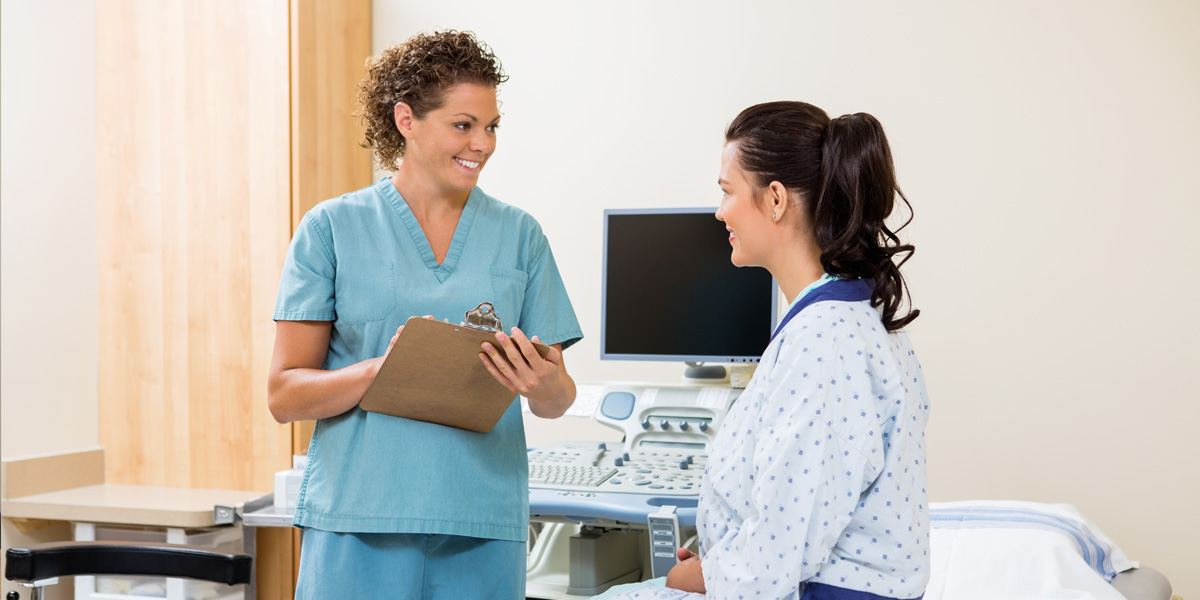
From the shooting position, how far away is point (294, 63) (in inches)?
107

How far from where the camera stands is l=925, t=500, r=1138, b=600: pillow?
168 cm

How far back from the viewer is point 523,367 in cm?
123

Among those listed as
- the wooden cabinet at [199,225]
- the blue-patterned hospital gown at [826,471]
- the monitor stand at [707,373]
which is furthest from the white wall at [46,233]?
the blue-patterned hospital gown at [826,471]

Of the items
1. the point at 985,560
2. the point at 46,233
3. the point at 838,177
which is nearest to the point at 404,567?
the point at 838,177

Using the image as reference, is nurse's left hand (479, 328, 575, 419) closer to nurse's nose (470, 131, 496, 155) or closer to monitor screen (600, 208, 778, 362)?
nurse's nose (470, 131, 496, 155)

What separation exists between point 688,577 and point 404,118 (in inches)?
28.9

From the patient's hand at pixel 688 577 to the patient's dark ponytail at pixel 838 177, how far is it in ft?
1.34

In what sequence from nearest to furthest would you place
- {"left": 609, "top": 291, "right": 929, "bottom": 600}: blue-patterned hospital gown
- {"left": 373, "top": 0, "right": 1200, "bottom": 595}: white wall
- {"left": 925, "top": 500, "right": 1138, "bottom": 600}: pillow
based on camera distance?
{"left": 609, "top": 291, "right": 929, "bottom": 600}: blue-patterned hospital gown < {"left": 925, "top": 500, "right": 1138, "bottom": 600}: pillow < {"left": 373, "top": 0, "right": 1200, "bottom": 595}: white wall

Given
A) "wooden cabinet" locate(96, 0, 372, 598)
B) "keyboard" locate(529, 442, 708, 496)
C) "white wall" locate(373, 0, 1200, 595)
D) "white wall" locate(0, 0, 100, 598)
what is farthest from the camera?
"white wall" locate(0, 0, 100, 598)

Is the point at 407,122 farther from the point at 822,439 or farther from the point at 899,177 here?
the point at 899,177

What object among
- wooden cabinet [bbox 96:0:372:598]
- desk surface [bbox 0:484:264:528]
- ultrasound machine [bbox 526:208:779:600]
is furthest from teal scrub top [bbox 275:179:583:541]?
wooden cabinet [bbox 96:0:372:598]

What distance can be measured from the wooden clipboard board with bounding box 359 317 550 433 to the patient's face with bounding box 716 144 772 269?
0.93 feet

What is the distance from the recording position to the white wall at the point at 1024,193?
2.51 meters

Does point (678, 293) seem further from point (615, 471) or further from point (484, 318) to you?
point (484, 318)
